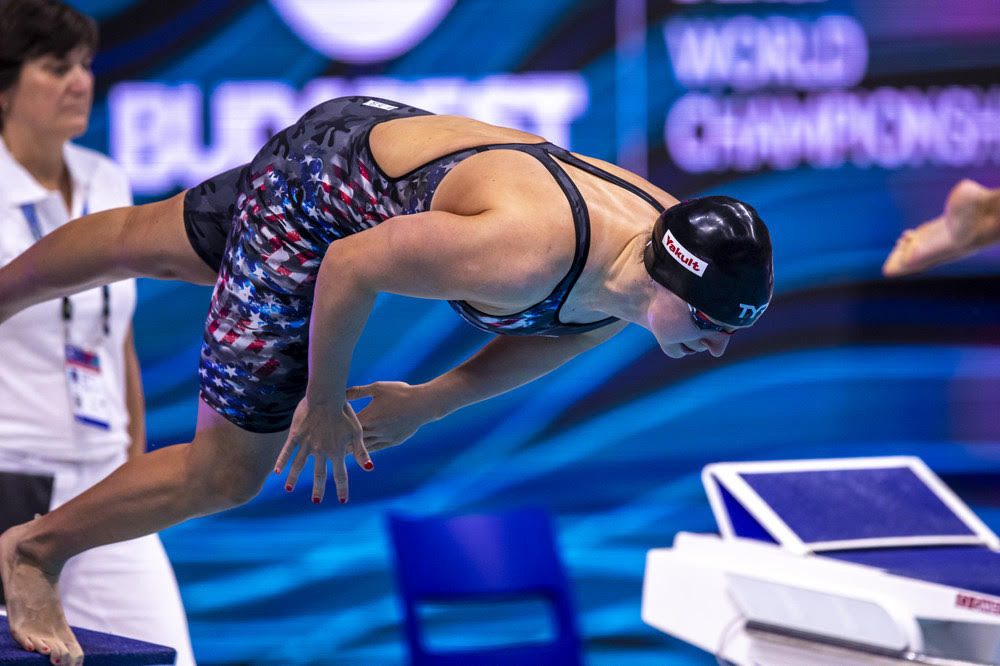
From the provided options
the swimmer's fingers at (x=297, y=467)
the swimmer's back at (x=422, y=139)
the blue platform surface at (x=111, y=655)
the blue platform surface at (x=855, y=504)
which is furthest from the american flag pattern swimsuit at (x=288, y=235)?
the blue platform surface at (x=855, y=504)

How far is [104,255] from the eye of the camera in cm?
236

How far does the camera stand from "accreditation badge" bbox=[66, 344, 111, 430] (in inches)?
111

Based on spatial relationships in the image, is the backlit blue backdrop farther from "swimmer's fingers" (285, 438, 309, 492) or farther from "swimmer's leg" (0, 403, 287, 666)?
"swimmer's fingers" (285, 438, 309, 492)

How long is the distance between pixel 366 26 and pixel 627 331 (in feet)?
5.65

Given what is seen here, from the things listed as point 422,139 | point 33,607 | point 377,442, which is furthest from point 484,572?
point 422,139

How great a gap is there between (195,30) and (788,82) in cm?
253

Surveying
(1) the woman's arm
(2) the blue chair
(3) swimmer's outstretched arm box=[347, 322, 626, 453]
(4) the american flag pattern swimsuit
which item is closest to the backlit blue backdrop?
(2) the blue chair

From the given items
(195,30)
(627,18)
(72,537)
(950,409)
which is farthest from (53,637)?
(950,409)

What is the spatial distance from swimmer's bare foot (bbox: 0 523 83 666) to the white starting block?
170cm

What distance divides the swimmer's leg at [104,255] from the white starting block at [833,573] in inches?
66.9

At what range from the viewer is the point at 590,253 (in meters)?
1.96

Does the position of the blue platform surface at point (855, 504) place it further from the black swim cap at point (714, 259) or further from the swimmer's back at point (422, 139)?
the swimmer's back at point (422, 139)

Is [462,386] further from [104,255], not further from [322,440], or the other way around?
[104,255]

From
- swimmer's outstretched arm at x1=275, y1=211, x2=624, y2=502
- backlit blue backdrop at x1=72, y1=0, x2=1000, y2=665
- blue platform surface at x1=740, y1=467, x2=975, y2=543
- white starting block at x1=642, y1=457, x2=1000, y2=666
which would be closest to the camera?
swimmer's outstretched arm at x1=275, y1=211, x2=624, y2=502
